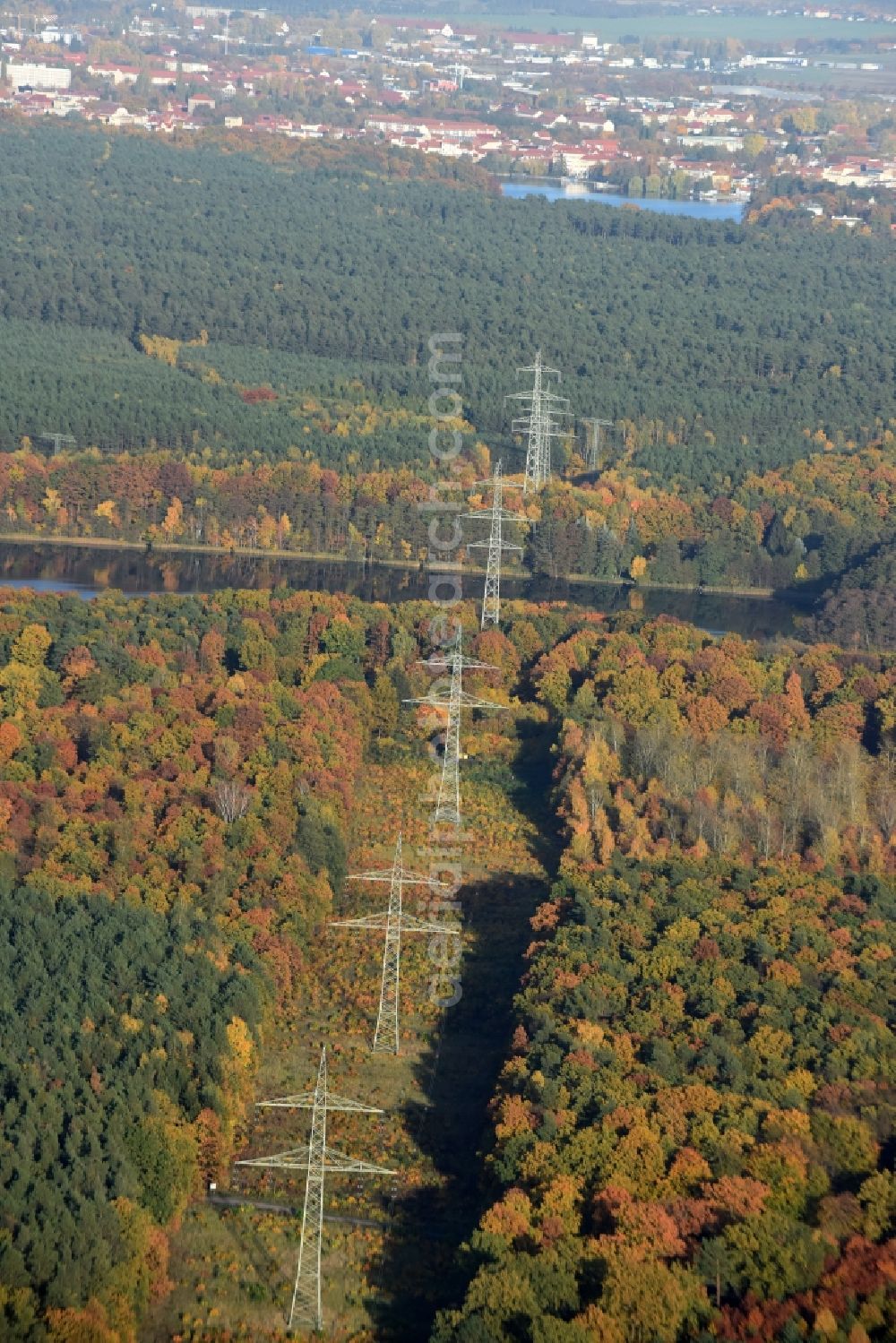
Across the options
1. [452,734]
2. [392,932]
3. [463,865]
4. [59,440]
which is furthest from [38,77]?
[392,932]

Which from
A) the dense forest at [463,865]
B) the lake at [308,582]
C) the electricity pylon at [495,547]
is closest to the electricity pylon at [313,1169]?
the dense forest at [463,865]

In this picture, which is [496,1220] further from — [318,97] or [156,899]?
[318,97]

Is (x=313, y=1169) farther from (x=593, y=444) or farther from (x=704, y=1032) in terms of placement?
(x=593, y=444)

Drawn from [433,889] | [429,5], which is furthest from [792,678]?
[429,5]

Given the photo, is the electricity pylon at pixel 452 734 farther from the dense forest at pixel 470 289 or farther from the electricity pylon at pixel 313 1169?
the dense forest at pixel 470 289

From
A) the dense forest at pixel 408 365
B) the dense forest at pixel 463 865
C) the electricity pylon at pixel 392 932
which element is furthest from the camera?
the dense forest at pixel 408 365

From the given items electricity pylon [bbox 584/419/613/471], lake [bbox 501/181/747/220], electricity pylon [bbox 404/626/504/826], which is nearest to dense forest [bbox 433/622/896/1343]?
electricity pylon [bbox 404/626/504/826]
